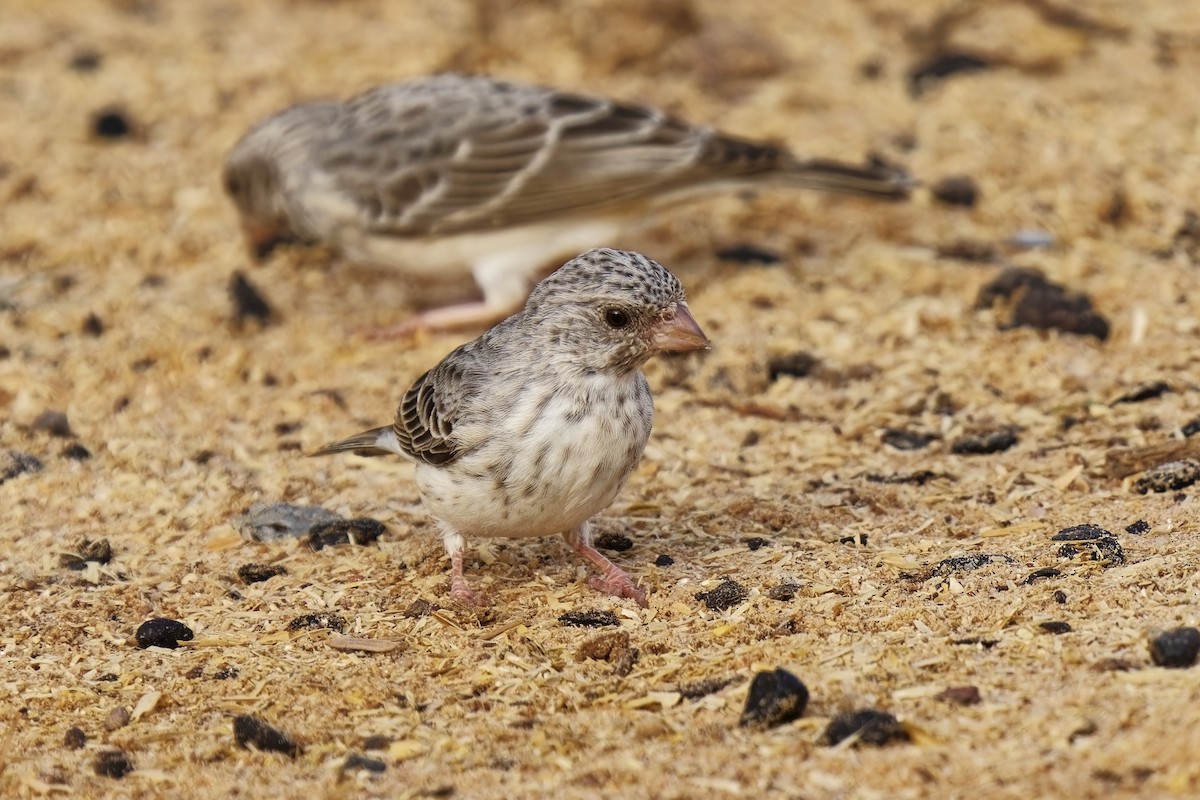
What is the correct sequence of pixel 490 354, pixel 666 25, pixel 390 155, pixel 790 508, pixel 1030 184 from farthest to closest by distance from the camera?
pixel 666 25 < pixel 1030 184 < pixel 390 155 < pixel 790 508 < pixel 490 354

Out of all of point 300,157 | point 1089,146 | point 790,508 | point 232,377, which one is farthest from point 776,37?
point 790,508

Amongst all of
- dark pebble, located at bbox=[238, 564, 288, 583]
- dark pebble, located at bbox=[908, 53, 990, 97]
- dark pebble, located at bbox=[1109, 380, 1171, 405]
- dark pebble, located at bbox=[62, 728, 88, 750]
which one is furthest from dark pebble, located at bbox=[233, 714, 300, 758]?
dark pebble, located at bbox=[908, 53, 990, 97]

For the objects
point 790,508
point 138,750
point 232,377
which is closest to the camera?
point 138,750

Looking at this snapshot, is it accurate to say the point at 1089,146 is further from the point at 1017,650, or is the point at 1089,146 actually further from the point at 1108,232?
the point at 1017,650

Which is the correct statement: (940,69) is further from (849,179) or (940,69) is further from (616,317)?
(616,317)

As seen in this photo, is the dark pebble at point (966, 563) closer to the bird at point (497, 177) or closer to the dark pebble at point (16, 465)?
the bird at point (497, 177)

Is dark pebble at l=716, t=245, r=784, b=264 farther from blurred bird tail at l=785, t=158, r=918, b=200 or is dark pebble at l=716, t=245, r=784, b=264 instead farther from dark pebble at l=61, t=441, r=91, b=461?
dark pebble at l=61, t=441, r=91, b=461

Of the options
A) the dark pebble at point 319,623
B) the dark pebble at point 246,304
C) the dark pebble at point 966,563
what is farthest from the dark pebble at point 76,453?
the dark pebble at point 966,563
